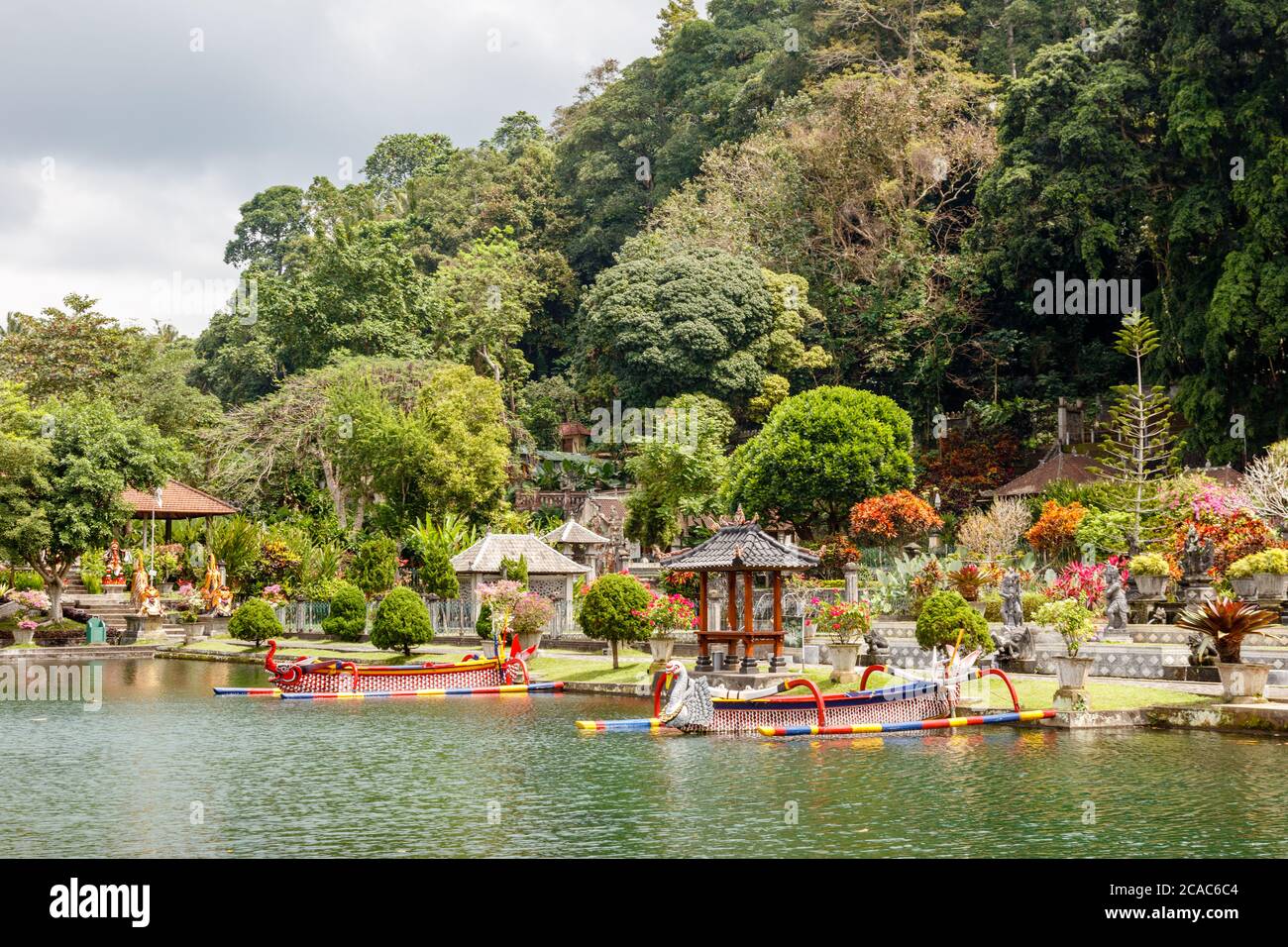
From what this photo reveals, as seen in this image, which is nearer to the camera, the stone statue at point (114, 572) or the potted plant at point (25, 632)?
the potted plant at point (25, 632)

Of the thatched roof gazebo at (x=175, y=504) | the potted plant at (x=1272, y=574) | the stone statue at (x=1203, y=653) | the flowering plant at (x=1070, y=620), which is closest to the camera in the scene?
the flowering plant at (x=1070, y=620)

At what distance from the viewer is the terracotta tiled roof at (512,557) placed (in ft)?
117

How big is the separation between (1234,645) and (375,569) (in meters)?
24.6

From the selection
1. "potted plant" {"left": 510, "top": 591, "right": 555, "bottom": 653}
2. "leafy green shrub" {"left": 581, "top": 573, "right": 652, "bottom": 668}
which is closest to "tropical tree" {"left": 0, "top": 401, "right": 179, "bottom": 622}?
"potted plant" {"left": 510, "top": 591, "right": 555, "bottom": 653}

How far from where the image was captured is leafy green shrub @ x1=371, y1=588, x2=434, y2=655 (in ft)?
105

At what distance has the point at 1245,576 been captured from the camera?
1053 inches

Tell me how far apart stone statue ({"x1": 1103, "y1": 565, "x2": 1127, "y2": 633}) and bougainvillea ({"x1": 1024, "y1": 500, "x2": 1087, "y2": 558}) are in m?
6.44

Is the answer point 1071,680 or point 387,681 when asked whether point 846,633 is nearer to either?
point 1071,680

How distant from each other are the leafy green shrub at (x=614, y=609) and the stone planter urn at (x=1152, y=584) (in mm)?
10700

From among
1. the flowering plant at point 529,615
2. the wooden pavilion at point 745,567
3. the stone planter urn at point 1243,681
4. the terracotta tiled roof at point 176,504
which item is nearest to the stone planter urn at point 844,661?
the wooden pavilion at point 745,567

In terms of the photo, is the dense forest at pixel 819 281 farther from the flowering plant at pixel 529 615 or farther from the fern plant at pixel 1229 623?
the fern plant at pixel 1229 623

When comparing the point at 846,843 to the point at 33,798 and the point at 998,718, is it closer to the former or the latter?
the point at 998,718

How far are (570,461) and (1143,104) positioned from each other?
2425 centimetres

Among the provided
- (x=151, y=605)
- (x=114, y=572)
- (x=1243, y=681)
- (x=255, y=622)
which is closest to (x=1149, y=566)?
(x=1243, y=681)
